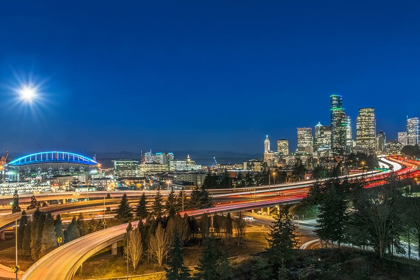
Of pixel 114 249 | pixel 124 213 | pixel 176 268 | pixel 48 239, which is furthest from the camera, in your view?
pixel 124 213

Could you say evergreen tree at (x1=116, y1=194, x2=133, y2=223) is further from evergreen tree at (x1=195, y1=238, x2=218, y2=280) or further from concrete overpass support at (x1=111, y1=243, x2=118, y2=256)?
evergreen tree at (x1=195, y1=238, x2=218, y2=280)

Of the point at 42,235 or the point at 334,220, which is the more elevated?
the point at 334,220

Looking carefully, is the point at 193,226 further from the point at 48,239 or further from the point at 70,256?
the point at 48,239

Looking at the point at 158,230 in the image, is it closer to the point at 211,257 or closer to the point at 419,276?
the point at 211,257

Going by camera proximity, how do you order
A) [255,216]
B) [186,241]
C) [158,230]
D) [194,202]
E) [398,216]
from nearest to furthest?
1. [398,216]
2. [158,230]
3. [186,241]
4. [194,202]
5. [255,216]

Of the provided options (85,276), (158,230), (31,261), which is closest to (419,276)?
(158,230)

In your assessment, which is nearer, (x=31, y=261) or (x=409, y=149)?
(x=31, y=261)

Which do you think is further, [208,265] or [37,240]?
[37,240]

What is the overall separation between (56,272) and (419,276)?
20.7 m

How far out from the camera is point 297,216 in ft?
139

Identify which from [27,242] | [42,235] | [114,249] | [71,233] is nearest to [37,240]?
[42,235]

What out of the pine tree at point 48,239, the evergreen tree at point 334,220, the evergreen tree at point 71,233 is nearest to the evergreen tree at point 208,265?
the evergreen tree at point 334,220

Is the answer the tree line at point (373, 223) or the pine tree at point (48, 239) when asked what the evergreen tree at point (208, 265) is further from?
the pine tree at point (48, 239)

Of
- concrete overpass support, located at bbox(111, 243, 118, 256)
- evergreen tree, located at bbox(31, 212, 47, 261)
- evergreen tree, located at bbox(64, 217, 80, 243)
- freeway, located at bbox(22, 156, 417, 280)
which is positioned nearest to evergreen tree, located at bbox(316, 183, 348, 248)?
freeway, located at bbox(22, 156, 417, 280)
